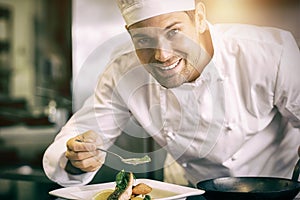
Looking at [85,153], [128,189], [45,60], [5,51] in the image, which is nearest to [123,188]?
[128,189]

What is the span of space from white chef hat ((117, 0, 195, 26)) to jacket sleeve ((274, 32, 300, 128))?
10.6 inches

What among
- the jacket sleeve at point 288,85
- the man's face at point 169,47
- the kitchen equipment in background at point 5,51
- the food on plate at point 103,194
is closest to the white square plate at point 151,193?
the food on plate at point 103,194

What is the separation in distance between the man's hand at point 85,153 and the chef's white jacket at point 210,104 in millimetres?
18

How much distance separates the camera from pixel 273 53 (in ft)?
4.46

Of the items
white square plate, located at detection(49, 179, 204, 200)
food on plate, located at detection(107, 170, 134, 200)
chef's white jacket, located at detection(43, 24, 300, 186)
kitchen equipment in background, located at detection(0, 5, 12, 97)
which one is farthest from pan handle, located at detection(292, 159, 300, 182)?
kitchen equipment in background, located at detection(0, 5, 12, 97)

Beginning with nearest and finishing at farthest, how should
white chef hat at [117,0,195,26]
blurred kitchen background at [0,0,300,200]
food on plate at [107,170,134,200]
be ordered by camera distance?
food on plate at [107,170,134,200] → white chef hat at [117,0,195,26] → blurred kitchen background at [0,0,300,200]

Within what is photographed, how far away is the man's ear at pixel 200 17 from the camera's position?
132 centimetres

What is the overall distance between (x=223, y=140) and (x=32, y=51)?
2.77 meters

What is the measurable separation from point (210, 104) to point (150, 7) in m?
0.27

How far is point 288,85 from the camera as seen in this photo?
53.5 inches

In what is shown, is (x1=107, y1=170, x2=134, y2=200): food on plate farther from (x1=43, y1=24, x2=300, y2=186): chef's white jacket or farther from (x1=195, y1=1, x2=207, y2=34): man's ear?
(x1=195, y1=1, x2=207, y2=34): man's ear

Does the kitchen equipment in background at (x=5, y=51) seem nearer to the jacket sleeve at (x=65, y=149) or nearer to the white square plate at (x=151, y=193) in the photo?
the jacket sleeve at (x=65, y=149)

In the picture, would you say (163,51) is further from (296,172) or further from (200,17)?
(296,172)

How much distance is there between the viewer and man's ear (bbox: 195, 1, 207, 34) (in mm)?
1319
